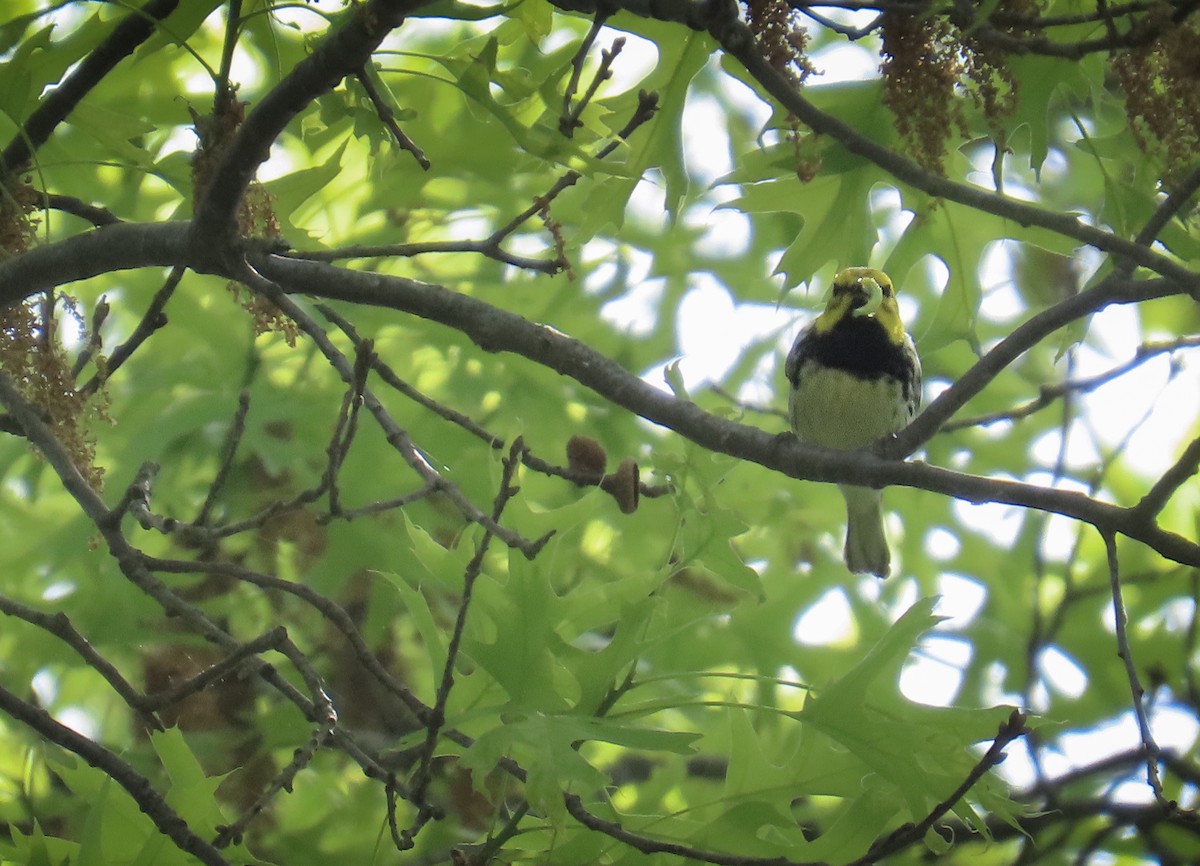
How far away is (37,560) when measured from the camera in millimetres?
3295

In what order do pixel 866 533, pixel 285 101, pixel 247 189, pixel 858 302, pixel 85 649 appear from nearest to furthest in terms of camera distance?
1. pixel 285 101
2. pixel 247 189
3. pixel 85 649
4. pixel 858 302
5. pixel 866 533

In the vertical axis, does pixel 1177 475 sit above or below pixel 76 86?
below

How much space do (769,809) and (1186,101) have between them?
1204mm

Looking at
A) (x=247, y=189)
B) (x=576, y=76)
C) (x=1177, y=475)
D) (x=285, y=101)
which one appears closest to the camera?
(x=1177, y=475)

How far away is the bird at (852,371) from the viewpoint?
3572mm

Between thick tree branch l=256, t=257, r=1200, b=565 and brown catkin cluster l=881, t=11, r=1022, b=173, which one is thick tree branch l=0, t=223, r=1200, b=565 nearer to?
thick tree branch l=256, t=257, r=1200, b=565

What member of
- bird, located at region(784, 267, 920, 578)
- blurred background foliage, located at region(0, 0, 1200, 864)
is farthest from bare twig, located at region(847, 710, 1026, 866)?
bird, located at region(784, 267, 920, 578)

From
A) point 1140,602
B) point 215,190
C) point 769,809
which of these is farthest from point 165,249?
point 1140,602

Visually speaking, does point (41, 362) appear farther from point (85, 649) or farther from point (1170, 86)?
point (1170, 86)

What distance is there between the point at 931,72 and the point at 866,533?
89.1 inches

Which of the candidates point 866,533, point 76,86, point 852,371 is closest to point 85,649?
point 76,86

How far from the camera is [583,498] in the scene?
6.88 feet

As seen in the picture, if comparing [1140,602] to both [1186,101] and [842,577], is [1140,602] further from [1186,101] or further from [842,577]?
[1186,101]

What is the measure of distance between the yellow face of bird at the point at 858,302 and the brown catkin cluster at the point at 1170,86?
1.66m
